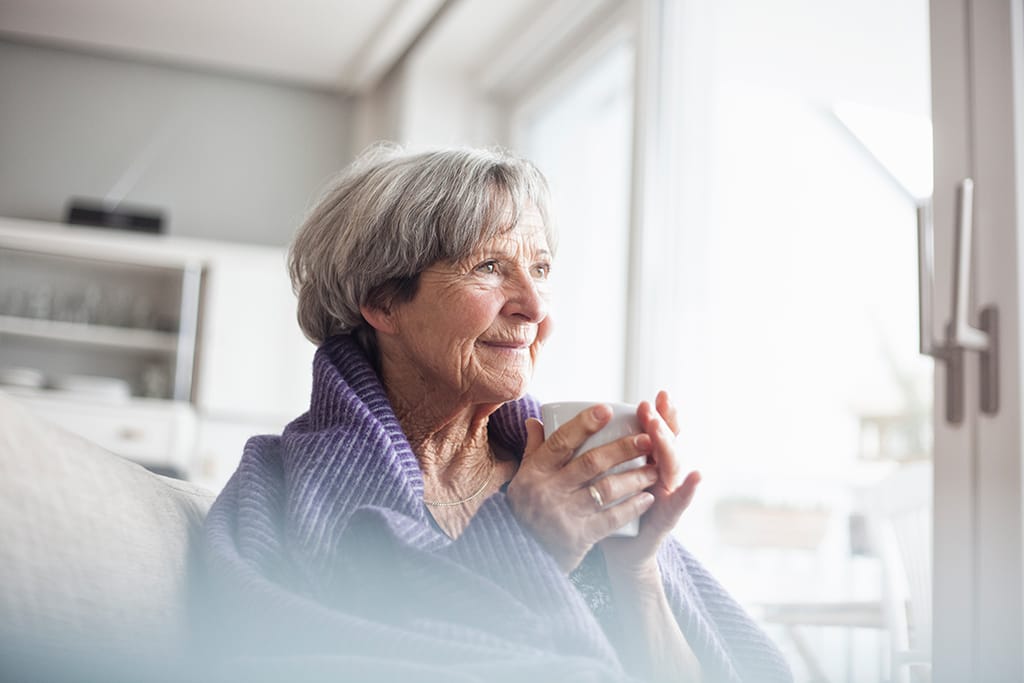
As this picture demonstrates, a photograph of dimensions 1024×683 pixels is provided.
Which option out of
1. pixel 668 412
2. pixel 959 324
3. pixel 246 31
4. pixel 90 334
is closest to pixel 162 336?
pixel 90 334

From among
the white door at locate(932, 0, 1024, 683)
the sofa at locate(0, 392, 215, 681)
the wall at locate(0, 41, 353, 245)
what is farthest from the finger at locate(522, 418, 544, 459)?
the wall at locate(0, 41, 353, 245)

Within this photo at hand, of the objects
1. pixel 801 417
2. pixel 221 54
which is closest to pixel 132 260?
pixel 221 54

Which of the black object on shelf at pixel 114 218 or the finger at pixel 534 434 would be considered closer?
the finger at pixel 534 434

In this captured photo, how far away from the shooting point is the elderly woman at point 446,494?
0.90 metres

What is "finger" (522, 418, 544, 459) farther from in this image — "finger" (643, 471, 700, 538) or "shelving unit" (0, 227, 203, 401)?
"shelving unit" (0, 227, 203, 401)

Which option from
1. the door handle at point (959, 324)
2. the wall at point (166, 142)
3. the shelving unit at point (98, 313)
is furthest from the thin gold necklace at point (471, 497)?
the wall at point (166, 142)

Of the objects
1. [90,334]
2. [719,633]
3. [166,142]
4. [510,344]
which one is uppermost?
[166,142]

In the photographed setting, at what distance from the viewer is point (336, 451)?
1.06 meters

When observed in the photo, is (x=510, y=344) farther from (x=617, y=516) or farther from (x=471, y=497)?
(x=617, y=516)

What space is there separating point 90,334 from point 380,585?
12.9ft

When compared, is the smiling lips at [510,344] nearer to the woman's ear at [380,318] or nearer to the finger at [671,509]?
the woman's ear at [380,318]

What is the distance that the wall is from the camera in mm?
4859

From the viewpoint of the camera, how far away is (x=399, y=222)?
1226 millimetres

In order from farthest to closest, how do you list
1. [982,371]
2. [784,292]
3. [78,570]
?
1. [784,292]
2. [982,371]
3. [78,570]
